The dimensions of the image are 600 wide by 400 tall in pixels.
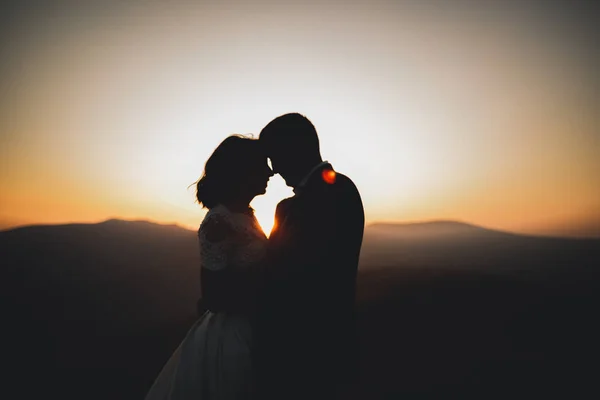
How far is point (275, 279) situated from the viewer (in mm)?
2344

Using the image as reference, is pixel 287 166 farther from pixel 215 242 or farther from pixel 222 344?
pixel 222 344

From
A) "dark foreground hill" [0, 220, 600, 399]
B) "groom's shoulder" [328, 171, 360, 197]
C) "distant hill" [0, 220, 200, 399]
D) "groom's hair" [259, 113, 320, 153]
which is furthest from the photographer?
"distant hill" [0, 220, 200, 399]

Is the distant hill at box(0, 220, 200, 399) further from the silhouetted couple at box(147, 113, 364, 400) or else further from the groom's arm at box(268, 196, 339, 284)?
the groom's arm at box(268, 196, 339, 284)

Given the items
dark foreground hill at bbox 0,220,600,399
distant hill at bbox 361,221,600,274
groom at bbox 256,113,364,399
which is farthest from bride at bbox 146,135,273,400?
distant hill at bbox 361,221,600,274

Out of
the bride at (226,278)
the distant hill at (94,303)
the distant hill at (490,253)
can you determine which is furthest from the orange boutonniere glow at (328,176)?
the distant hill at (490,253)

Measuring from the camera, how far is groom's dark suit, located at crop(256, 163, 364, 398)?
7.59 feet

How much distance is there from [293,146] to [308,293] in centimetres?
109

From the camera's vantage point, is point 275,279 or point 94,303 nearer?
point 275,279

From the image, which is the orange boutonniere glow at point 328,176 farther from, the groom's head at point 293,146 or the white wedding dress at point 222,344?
the white wedding dress at point 222,344

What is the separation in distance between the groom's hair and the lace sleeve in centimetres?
76

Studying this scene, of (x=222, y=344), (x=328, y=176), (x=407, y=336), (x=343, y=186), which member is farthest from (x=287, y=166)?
(x=407, y=336)

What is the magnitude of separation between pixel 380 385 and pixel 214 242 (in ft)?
17.9

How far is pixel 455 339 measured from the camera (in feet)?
25.6

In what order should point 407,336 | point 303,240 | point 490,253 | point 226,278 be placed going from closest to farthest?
point 303,240 < point 226,278 < point 407,336 < point 490,253
